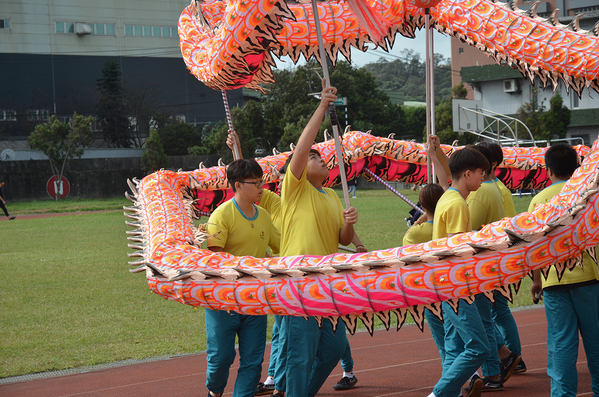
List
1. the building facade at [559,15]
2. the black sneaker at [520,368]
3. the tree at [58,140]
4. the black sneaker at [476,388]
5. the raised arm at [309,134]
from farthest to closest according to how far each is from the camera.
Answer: the tree at [58,140] < the building facade at [559,15] < the black sneaker at [520,368] < the black sneaker at [476,388] < the raised arm at [309,134]

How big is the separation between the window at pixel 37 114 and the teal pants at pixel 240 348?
41.7 m

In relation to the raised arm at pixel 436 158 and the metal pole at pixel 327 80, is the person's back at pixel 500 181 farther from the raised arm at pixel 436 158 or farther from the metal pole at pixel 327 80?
the metal pole at pixel 327 80

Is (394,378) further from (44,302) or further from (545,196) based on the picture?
(44,302)

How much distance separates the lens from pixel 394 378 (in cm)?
519

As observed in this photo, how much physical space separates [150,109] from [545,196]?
4161 centimetres

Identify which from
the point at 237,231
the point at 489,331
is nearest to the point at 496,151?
the point at 489,331

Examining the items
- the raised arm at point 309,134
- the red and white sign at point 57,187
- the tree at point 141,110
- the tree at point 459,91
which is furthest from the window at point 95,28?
the raised arm at point 309,134

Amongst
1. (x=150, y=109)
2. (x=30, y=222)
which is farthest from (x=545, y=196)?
(x=150, y=109)

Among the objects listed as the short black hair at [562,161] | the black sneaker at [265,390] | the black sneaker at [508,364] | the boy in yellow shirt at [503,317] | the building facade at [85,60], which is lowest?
the black sneaker at [265,390]

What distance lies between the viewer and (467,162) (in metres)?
3.89

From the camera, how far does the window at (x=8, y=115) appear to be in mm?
41312

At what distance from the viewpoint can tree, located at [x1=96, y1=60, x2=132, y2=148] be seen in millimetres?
42438

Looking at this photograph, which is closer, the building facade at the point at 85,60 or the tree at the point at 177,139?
the tree at the point at 177,139

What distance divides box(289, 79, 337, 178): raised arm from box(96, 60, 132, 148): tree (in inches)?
1611
